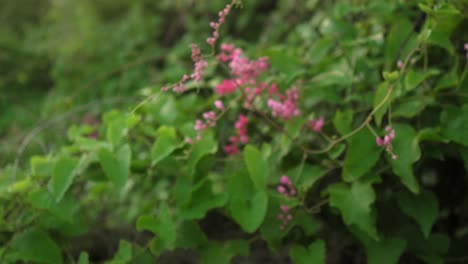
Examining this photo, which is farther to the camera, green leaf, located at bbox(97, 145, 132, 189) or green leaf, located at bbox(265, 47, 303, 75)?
green leaf, located at bbox(265, 47, 303, 75)

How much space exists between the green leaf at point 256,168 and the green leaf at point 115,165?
1.01ft

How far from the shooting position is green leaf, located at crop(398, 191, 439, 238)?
119 centimetres

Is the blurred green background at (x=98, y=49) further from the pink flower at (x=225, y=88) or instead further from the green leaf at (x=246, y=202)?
the green leaf at (x=246, y=202)

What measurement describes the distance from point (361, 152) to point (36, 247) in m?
0.86

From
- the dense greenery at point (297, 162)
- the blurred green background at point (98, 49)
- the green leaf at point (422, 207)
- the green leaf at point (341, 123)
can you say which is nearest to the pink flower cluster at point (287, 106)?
the dense greenery at point (297, 162)

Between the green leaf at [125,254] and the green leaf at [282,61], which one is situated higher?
the green leaf at [282,61]

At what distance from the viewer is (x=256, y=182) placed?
1.14 m

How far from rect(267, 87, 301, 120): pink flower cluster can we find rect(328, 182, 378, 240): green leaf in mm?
270

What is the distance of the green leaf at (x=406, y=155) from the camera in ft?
3.54

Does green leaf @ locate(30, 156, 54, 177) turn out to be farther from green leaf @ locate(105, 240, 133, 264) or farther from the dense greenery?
green leaf @ locate(105, 240, 133, 264)

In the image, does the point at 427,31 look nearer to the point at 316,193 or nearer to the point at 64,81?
the point at 316,193

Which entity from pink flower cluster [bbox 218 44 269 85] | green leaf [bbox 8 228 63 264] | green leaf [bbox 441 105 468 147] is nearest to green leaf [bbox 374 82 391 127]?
green leaf [bbox 441 105 468 147]

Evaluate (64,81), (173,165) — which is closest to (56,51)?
(64,81)

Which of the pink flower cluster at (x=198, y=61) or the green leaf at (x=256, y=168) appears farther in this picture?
the green leaf at (x=256, y=168)
